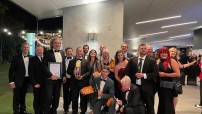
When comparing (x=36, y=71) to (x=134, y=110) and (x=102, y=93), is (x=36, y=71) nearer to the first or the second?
(x=102, y=93)

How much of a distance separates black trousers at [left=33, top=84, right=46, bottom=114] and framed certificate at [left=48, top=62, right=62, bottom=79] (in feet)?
1.18

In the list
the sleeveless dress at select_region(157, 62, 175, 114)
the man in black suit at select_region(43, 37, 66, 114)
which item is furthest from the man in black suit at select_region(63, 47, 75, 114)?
the sleeveless dress at select_region(157, 62, 175, 114)

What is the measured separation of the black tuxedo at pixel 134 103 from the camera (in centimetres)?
405

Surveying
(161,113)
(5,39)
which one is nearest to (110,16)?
(161,113)

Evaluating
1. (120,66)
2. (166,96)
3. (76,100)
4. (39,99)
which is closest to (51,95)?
(39,99)

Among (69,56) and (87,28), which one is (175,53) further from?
(87,28)

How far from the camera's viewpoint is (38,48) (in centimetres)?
502

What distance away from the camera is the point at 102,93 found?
4.59m

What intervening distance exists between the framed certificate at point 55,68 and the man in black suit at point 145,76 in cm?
154

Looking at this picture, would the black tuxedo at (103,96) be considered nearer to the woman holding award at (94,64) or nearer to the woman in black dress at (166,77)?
the woman holding award at (94,64)

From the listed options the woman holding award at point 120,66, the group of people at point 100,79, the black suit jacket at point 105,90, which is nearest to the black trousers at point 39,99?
the group of people at point 100,79

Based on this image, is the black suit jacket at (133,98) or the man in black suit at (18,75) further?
the man in black suit at (18,75)

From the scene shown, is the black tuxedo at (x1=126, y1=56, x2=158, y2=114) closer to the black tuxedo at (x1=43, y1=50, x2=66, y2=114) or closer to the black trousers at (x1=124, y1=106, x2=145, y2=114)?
the black trousers at (x1=124, y1=106, x2=145, y2=114)

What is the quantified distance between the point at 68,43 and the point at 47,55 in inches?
137
